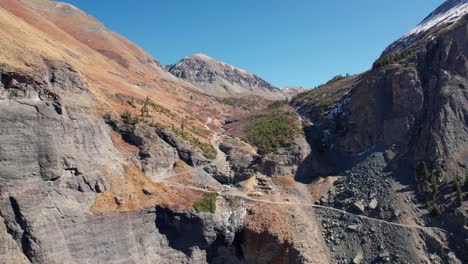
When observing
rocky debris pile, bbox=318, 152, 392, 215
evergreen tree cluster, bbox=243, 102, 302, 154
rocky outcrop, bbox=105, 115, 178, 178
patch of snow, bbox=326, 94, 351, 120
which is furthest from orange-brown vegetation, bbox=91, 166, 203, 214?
patch of snow, bbox=326, 94, 351, 120

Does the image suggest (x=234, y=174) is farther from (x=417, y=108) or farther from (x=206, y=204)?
(x=417, y=108)

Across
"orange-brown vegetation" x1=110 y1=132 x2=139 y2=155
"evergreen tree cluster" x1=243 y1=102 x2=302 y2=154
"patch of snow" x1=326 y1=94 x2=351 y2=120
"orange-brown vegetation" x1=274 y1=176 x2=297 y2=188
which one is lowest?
"orange-brown vegetation" x1=110 y1=132 x2=139 y2=155

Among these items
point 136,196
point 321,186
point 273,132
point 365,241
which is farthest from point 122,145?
point 365,241

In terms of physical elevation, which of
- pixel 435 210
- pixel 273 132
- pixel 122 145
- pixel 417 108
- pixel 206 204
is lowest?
pixel 206 204

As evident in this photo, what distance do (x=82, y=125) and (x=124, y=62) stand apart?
321 ft

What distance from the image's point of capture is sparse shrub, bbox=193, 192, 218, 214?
4449 cm

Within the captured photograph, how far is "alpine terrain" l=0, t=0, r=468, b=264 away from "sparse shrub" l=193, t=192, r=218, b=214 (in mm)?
202

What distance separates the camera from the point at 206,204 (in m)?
45.8

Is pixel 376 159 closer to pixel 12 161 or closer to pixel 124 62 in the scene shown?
pixel 12 161

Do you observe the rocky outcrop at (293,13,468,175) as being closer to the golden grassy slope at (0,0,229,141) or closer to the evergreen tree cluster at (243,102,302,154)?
the evergreen tree cluster at (243,102,302,154)

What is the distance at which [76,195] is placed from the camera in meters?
36.4

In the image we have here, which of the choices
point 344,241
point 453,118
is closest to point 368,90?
point 453,118

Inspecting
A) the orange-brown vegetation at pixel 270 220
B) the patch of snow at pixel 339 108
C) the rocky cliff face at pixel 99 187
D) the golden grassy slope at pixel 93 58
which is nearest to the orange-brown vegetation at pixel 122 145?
the rocky cliff face at pixel 99 187

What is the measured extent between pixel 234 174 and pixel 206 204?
1357cm
